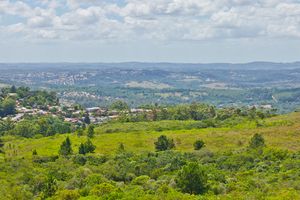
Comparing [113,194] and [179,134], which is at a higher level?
[113,194]

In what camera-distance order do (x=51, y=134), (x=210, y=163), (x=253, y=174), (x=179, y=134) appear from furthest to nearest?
(x=51, y=134)
(x=179, y=134)
(x=210, y=163)
(x=253, y=174)

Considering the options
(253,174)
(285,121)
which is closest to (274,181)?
(253,174)

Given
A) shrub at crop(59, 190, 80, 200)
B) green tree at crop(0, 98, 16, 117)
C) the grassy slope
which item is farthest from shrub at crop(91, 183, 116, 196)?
green tree at crop(0, 98, 16, 117)

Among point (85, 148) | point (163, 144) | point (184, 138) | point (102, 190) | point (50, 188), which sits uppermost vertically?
point (102, 190)

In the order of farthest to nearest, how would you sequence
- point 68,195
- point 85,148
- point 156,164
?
point 85,148 → point 156,164 → point 68,195

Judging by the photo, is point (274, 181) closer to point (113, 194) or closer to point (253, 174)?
point (253, 174)

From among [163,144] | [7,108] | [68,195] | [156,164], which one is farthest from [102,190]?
[7,108]

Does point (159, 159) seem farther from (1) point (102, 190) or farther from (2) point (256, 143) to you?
(1) point (102, 190)

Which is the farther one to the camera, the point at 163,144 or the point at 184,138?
the point at 184,138

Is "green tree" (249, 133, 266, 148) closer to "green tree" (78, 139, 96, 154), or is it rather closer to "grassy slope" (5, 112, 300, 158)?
"grassy slope" (5, 112, 300, 158)
